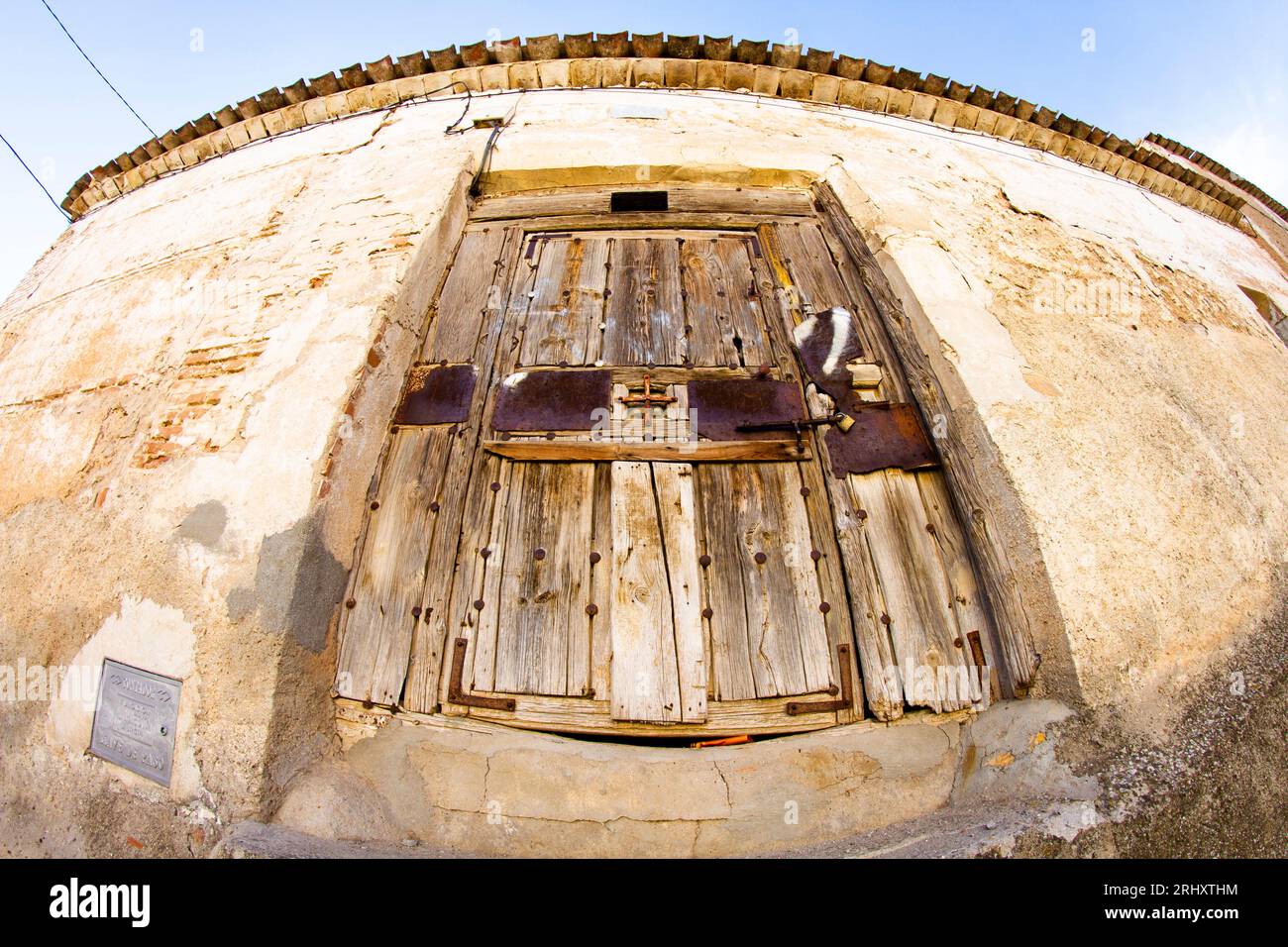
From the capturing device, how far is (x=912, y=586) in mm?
2244

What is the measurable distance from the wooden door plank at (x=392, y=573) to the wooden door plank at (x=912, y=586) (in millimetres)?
1836

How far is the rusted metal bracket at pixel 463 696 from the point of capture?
6.91ft

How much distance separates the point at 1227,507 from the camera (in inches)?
93.3

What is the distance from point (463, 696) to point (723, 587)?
3.46 ft

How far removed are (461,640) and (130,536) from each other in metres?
1.39

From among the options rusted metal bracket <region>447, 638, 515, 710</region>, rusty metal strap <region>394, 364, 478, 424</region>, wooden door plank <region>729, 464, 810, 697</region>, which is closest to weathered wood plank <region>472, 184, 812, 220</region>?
rusty metal strap <region>394, 364, 478, 424</region>

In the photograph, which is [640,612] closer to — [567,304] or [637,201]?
[567,304]

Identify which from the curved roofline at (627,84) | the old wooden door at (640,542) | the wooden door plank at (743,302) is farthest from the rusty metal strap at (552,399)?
the curved roofline at (627,84)

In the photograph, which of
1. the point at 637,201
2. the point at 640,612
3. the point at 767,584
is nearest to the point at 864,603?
the point at 767,584

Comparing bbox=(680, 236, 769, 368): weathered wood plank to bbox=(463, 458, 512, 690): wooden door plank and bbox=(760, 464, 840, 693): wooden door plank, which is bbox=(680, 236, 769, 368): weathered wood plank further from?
bbox=(463, 458, 512, 690): wooden door plank

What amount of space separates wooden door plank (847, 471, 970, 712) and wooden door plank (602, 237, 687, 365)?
115cm

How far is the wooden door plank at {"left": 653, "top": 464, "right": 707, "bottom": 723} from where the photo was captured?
82.0 inches
